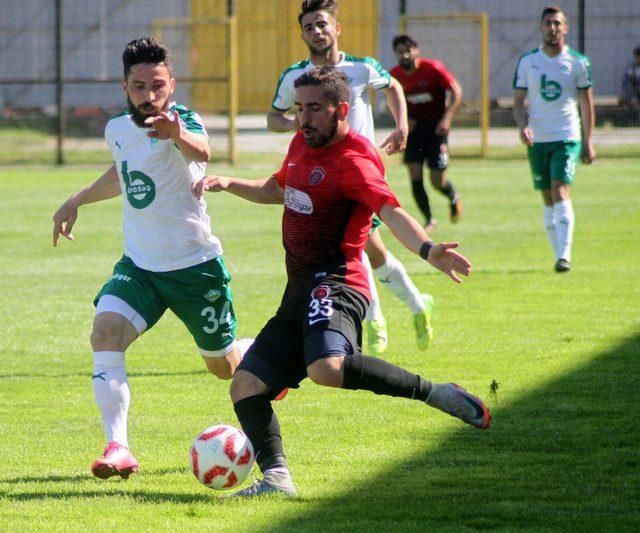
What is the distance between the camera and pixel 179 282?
19.5 feet

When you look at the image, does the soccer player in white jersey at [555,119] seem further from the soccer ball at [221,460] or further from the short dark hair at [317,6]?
the soccer ball at [221,460]

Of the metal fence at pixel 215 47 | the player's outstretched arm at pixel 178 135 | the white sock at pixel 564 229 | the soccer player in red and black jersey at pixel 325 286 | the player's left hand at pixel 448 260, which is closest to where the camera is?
the player's left hand at pixel 448 260

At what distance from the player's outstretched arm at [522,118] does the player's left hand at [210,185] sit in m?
6.88

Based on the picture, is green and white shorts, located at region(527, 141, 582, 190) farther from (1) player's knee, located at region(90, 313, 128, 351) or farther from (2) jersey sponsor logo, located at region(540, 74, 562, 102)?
(1) player's knee, located at region(90, 313, 128, 351)

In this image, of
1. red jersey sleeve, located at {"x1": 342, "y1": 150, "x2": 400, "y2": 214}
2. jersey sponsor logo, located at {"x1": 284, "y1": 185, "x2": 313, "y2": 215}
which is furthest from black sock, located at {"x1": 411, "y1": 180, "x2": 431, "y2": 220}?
red jersey sleeve, located at {"x1": 342, "y1": 150, "x2": 400, "y2": 214}

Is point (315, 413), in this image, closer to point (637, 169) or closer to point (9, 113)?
point (637, 169)

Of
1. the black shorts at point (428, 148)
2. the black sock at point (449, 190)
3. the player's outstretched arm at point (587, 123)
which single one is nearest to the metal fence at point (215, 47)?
the black shorts at point (428, 148)

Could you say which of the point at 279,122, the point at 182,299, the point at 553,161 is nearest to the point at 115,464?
the point at 182,299

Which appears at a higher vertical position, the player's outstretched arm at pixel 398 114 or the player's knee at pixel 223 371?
the player's outstretched arm at pixel 398 114

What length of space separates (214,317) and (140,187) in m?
0.72

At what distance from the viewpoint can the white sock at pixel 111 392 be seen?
18.3 ft

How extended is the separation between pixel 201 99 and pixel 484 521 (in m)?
25.5

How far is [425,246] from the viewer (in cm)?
515

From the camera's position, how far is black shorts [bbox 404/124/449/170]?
15.9 meters
